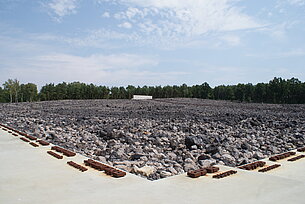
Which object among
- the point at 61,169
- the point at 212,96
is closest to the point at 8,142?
the point at 61,169

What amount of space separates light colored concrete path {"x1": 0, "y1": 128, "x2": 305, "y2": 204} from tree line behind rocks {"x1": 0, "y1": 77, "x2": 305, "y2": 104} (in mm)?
39281

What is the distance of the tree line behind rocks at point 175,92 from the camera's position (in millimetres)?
39812

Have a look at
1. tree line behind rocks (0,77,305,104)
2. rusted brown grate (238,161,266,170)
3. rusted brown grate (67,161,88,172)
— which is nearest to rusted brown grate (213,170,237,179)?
rusted brown grate (238,161,266,170)

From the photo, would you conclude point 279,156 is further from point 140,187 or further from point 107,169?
point 107,169

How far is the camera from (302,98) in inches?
1496

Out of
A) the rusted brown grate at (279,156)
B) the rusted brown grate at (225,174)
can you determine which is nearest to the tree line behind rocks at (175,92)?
the rusted brown grate at (279,156)

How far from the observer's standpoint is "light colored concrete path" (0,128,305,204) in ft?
9.89

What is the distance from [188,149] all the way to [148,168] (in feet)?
8.50

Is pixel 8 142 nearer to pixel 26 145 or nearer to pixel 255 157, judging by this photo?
pixel 26 145

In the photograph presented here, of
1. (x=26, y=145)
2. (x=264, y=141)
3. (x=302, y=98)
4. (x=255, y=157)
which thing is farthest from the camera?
(x=302, y=98)

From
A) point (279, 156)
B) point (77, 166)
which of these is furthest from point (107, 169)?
point (279, 156)

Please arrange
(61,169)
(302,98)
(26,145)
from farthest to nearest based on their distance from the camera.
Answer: (302,98)
(26,145)
(61,169)

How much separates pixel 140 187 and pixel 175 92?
168 feet

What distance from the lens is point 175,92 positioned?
178ft
